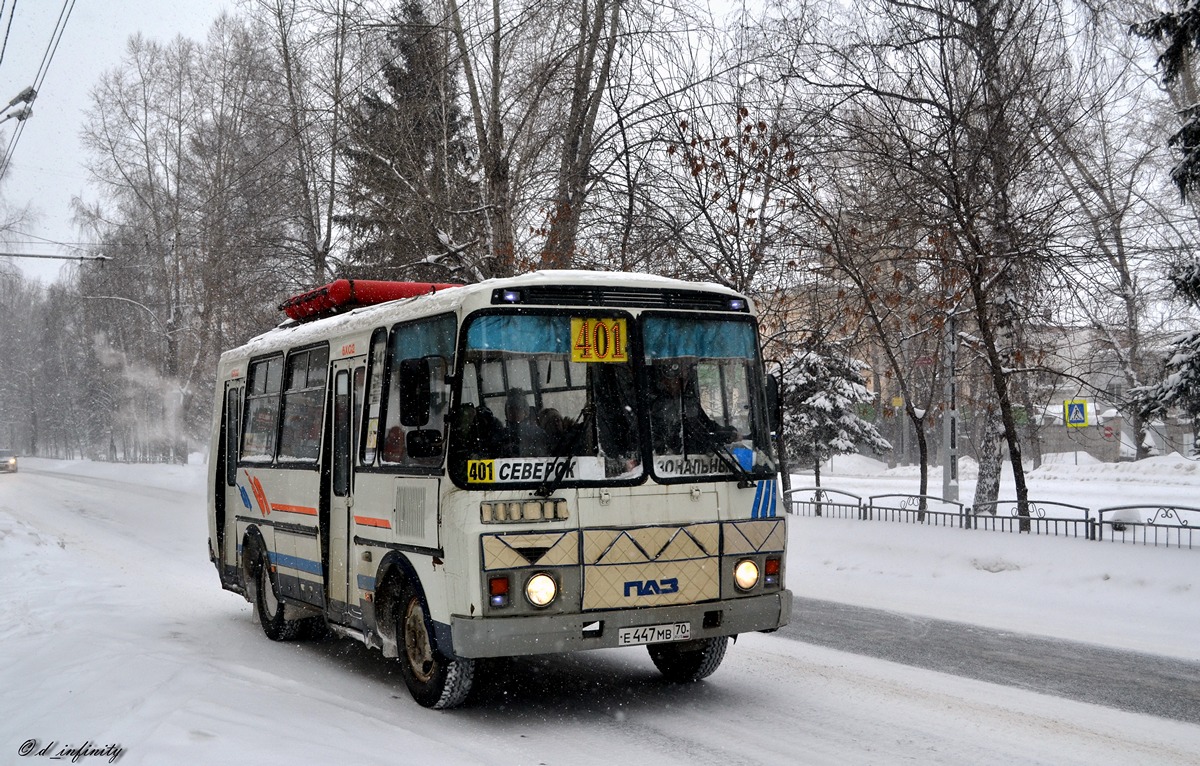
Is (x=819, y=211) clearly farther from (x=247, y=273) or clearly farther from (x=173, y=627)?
(x=247, y=273)

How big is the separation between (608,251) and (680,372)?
40.2 feet

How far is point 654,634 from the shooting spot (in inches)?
302

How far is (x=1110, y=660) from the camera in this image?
10.0 m

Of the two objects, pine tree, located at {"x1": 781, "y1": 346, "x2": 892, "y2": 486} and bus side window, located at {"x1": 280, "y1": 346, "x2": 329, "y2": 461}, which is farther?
pine tree, located at {"x1": 781, "y1": 346, "x2": 892, "y2": 486}

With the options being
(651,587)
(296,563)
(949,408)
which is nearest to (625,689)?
(651,587)

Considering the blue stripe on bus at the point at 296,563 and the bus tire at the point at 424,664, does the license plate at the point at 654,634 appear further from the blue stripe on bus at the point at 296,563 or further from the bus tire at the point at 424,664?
the blue stripe on bus at the point at 296,563

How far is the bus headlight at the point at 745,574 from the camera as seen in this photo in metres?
8.02

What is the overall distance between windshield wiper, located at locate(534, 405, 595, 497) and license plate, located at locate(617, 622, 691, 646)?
1024 mm

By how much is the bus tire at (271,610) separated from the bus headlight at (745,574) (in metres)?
5.16

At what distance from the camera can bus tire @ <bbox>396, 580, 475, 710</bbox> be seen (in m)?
7.82

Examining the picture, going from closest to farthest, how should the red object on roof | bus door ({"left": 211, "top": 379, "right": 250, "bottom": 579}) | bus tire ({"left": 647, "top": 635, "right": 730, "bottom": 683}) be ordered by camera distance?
bus tire ({"left": 647, "top": 635, "right": 730, "bottom": 683}), the red object on roof, bus door ({"left": 211, "top": 379, "right": 250, "bottom": 579})

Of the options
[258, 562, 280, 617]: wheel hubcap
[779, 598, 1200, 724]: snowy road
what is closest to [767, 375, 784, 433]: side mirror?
[779, 598, 1200, 724]: snowy road

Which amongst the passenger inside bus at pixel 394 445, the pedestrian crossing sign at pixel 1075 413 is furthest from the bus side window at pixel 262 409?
the pedestrian crossing sign at pixel 1075 413

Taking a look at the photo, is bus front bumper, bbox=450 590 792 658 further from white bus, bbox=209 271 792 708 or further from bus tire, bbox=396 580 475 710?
bus tire, bbox=396 580 475 710
